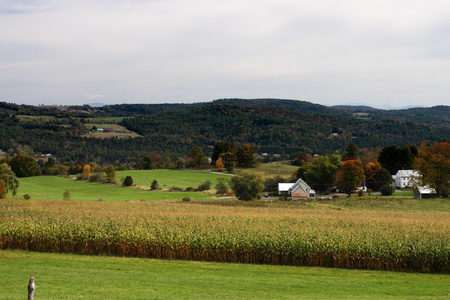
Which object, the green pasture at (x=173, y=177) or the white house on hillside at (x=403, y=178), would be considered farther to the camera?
the green pasture at (x=173, y=177)

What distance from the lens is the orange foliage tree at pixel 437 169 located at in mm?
56719

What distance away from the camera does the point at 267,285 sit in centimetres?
1510

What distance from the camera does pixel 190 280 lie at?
1548 centimetres

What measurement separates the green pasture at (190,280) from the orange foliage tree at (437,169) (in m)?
43.4

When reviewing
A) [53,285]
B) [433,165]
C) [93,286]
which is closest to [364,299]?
[93,286]

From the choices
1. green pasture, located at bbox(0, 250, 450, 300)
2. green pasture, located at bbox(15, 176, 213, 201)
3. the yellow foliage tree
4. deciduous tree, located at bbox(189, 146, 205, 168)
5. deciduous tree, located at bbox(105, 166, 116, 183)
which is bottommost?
green pasture, located at bbox(15, 176, 213, 201)

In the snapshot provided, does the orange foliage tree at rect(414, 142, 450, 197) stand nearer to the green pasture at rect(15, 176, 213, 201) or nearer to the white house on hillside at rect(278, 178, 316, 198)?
the white house on hillside at rect(278, 178, 316, 198)

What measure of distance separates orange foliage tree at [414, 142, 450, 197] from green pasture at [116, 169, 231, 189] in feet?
123

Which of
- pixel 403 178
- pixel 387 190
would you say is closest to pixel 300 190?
pixel 387 190

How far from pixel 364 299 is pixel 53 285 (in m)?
10.7

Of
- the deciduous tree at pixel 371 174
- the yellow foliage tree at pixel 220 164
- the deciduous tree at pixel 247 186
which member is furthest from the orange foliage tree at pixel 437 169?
the yellow foliage tree at pixel 220 164

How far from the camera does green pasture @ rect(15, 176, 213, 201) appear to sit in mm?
60759

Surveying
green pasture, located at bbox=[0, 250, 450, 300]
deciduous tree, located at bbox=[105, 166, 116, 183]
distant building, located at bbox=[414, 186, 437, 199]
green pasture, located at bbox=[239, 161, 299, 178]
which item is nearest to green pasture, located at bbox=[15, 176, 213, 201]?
deciduous tree, located at bbox=[105, 166, 116, 183]

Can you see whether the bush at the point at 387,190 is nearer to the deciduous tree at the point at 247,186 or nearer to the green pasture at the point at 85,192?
the deciduous tree at the point at 247,186
